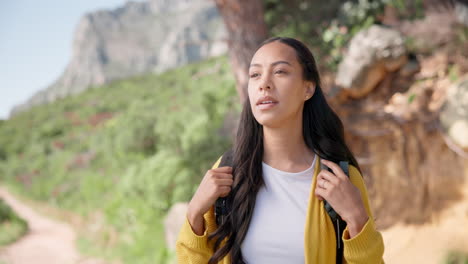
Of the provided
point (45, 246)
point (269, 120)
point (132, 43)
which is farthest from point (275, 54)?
point (132, 43)

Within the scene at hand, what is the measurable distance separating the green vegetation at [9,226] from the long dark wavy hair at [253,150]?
8.07m

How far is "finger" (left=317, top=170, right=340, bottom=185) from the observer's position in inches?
53.4

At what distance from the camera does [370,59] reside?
184 inches

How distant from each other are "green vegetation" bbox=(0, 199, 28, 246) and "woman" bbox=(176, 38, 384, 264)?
8072mm

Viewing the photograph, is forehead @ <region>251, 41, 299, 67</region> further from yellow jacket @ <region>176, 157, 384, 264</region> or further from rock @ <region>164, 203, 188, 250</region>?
rock @ <region>164, 203, 188, 250</region>

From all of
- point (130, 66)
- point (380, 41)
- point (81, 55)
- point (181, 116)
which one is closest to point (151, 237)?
point (181, 116)

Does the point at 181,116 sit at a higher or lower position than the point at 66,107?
lower

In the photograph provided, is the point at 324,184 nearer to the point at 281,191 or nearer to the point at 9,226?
the point at 281,191

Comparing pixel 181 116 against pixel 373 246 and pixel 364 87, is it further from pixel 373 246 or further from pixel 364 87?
pixel 373 246

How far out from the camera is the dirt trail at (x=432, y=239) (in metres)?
4.20

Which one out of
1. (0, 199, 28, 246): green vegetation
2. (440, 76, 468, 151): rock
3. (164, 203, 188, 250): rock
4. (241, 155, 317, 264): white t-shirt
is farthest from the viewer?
(0, 199, 28, 246): green vegetation

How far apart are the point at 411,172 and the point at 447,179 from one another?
1.31ft

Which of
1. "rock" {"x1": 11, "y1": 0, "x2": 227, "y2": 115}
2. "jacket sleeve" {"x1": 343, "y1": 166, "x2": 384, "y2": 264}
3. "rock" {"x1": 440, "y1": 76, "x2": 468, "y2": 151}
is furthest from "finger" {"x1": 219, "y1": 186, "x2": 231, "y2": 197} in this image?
"rock" {"x1": 11, "y1": 0, "x2": 227, "y2": 115}

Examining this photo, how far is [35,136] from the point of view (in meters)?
13.4
